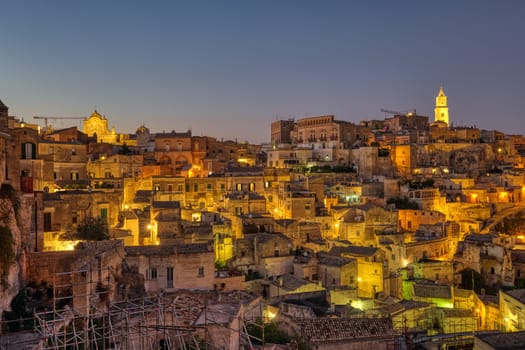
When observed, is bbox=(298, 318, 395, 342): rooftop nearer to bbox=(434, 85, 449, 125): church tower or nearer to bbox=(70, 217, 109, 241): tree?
bbox=(70, 217, 109, 241): tree

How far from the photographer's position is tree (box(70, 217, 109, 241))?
839 inches

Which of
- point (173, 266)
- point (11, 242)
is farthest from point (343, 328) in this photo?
point (11, 242)

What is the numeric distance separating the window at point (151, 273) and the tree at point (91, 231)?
146 inches

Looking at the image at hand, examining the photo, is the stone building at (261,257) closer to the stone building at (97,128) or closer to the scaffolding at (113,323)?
the scaffolding at (113,323)

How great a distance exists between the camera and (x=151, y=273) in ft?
62.3

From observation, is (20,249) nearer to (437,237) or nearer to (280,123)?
(437,237)

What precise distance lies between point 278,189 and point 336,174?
9566 mm

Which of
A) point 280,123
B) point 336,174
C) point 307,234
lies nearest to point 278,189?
point 307,234

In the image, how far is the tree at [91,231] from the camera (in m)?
21.3

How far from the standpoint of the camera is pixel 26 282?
15242 millimetres

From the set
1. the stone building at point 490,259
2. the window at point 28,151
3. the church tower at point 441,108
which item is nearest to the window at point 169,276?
the window at point 28,151

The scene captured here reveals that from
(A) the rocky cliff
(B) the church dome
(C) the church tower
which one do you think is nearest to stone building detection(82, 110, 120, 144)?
(B) the church dome

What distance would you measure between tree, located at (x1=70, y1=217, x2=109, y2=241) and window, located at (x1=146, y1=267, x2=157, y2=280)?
12.2 feet

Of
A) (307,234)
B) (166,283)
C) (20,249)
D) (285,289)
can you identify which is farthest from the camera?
(307,234)
